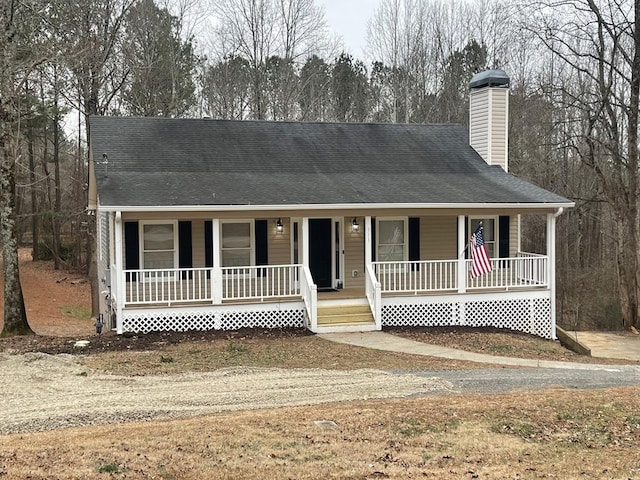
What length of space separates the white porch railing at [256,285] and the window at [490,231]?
5.41 m

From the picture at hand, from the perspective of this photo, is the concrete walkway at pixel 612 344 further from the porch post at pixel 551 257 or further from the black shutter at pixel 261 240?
the black shutter at pixel 261 240

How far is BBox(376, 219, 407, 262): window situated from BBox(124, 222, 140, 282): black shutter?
6145 mm

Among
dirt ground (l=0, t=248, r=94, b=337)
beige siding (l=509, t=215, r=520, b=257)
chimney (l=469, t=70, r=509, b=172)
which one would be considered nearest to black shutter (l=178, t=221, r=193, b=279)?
dirt ground (l=0, t=248, r=94, b=337)

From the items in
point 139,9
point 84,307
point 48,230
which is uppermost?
point 139,9

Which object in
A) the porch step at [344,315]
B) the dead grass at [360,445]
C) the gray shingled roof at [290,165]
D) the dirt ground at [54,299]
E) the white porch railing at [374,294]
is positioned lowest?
the dirt ground at [54,299]

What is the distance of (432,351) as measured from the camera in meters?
13.2

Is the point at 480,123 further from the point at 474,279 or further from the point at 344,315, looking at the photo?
the point at 344,315

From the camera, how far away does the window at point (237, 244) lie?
53.4 ft

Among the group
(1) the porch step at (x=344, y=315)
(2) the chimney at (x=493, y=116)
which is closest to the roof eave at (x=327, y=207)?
(1) the porch step at (x=344, y=315)

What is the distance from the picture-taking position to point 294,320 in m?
15.4

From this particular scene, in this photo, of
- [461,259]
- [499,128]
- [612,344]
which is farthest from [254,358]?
[499,128]

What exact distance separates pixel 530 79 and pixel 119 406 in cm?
2885

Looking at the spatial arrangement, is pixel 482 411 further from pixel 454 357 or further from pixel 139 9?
pixel 139 9

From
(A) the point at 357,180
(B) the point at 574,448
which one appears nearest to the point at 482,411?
(B) the point at 574,448
